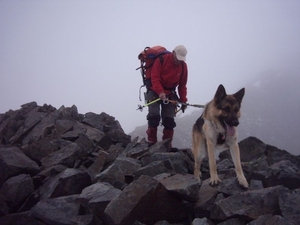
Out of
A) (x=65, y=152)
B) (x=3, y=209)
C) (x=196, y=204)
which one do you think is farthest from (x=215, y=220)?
(x=65, y=152)

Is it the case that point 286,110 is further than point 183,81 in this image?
Yes

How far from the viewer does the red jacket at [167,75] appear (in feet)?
33.8

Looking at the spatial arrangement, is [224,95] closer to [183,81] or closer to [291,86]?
[183,81]

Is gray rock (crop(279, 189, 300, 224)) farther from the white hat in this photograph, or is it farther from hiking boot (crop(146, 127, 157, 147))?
hiking boot (crop(146, 127, 157, 147))

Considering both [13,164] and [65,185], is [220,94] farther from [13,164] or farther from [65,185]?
[13,164]

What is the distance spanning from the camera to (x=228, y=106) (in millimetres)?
6480

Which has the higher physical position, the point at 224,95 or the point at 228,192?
the point at 224,95

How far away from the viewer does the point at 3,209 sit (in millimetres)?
6102

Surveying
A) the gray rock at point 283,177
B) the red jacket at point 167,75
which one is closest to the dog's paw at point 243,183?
the gray rock at point 283,177

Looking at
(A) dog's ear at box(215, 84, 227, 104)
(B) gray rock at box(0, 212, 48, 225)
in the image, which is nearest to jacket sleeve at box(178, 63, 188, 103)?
(A) dog's ear at box(215, 84, 227, 104)

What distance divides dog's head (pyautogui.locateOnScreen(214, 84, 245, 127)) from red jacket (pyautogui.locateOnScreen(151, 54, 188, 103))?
151 inches

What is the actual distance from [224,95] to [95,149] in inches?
234

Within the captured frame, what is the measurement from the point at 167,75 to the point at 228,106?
454cm

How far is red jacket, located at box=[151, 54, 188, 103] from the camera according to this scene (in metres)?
10.3
